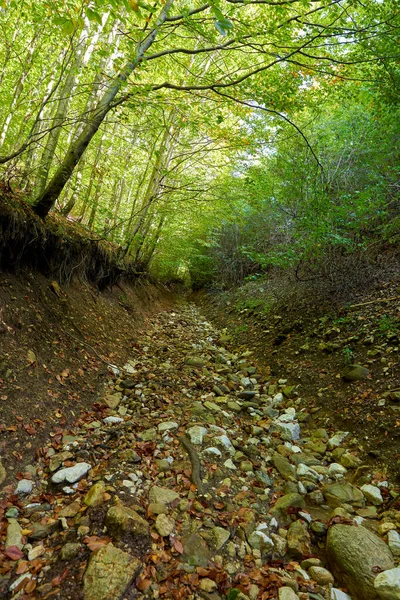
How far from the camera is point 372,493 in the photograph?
287 centimetres

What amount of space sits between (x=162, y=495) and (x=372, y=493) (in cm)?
206

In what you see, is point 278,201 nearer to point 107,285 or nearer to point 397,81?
point 397,81

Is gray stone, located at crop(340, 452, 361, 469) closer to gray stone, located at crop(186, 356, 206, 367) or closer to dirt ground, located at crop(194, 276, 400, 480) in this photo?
dirt ground, located at crop(194, 276, 400, 480)

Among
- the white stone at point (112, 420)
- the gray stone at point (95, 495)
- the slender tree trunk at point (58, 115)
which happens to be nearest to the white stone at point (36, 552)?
the gray stone at point (95, 495)

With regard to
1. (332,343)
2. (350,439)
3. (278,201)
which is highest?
(278,201)

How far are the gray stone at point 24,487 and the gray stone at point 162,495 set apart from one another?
104 cm

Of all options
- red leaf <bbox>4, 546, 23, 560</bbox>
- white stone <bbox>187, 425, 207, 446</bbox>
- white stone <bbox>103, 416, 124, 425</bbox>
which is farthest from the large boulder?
white stone <bbox>103, 416, 124, 425</bbox>

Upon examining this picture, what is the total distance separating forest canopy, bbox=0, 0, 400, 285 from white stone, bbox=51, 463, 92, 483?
142 inches

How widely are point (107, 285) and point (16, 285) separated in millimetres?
4017

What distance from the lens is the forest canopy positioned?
13.8 ft

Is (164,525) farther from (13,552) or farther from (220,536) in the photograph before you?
(13,552)

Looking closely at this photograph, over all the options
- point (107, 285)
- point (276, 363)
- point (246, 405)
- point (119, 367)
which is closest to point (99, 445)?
point (119, 367)

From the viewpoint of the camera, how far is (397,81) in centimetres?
482

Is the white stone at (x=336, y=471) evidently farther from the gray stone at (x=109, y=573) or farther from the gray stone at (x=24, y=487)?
the gray stone at (x=24, y=487)
